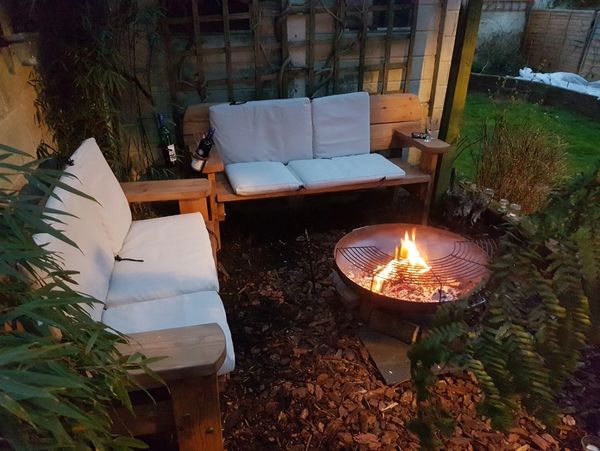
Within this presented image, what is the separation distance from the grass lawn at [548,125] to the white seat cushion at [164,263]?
222 cm

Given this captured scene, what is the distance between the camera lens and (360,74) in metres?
3.27

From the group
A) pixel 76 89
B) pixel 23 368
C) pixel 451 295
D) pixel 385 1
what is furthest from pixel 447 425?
pixel 385 1

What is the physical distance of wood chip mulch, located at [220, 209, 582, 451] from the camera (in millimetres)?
1670

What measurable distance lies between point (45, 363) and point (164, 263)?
1198 mm

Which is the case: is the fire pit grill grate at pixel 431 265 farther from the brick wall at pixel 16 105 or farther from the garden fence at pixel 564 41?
the garden fence at pixel 564 41

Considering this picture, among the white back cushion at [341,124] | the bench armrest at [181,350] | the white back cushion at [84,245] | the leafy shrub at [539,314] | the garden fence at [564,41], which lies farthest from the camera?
the garden fence at [564,41]

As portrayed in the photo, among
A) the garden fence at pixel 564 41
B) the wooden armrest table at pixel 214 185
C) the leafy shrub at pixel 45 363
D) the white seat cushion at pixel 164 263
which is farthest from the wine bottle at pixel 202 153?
the garden fence at pixel 564 41

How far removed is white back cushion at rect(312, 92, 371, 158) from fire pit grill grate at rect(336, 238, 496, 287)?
1149mm

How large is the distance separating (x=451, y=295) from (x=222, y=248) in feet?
5.23

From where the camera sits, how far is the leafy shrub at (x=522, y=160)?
2.86 m

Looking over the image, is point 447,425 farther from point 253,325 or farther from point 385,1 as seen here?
point 385,1

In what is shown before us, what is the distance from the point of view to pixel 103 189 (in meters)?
1.92

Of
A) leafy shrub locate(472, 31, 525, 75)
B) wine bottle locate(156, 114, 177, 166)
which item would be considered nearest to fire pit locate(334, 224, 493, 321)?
wine bottle locate(156, 114, 177, 166)

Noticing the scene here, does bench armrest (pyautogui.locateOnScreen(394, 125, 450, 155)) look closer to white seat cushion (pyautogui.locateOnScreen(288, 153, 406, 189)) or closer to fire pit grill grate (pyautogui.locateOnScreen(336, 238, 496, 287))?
white seat cushion (pyautogui.locateOnScreen(288, 153, 406, 189))
